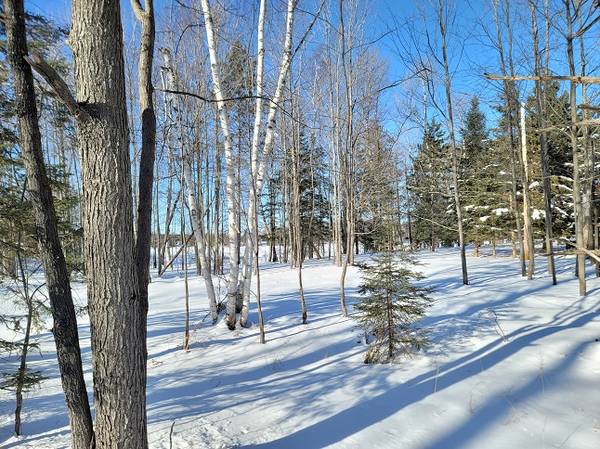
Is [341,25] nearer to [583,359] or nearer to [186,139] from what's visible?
[186,139]

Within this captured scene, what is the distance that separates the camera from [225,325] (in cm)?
771

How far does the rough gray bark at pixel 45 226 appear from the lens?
2.70 metres

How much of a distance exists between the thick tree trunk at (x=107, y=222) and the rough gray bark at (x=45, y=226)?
603 millimetres

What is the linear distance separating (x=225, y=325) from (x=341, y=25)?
6.66 metres

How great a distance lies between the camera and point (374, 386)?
445 centimetres

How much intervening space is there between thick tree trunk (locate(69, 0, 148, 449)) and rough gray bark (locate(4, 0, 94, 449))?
0.60 meters

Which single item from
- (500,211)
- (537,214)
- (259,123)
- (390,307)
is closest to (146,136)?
(390,307)

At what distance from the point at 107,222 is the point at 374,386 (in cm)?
365

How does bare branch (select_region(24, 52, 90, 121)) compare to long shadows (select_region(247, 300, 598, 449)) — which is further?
long shadows (select_region(247, 300, 598, 449))

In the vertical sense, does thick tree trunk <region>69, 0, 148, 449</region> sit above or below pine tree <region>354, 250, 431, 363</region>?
above

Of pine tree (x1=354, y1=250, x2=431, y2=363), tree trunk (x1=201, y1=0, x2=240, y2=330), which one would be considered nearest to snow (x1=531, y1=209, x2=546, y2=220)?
pine tree (x1=354, y1=250, x2=431, y2=363)

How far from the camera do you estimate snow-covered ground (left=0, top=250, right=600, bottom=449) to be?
133 inches

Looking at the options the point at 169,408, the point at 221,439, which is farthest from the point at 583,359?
the point at 169,408

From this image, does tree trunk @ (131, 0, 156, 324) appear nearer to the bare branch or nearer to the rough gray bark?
the bare branch
